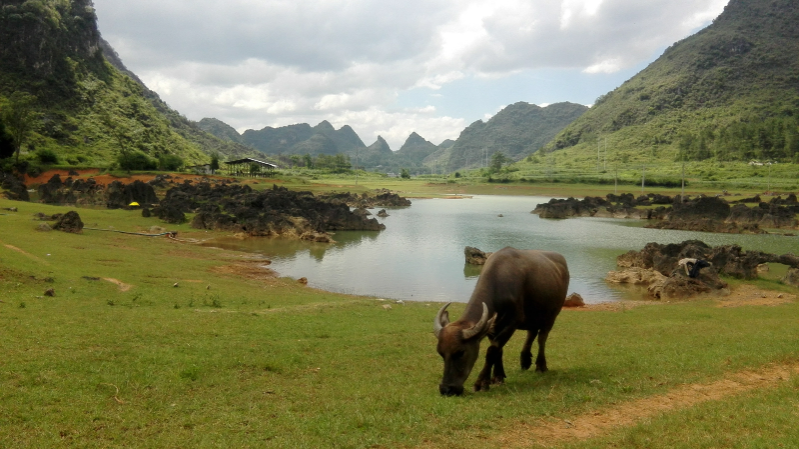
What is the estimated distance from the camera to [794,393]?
770 centimetres

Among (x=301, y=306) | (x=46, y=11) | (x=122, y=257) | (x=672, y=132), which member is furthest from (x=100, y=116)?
(x=672, y=132)

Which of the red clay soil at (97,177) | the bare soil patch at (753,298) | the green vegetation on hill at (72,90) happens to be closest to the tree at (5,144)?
the red clay soil at (97,177)

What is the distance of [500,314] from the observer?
895 cm

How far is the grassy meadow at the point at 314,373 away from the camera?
6465mm

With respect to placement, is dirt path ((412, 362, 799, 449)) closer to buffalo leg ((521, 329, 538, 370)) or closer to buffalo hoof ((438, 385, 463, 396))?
buffalo hoof ((438, 385, 463, 396))

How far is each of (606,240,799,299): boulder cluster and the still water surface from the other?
4.56 feet

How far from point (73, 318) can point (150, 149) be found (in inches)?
3886

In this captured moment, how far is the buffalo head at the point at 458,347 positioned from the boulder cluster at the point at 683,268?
18358mm

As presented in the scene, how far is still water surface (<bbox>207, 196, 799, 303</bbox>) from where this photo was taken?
2609 cm

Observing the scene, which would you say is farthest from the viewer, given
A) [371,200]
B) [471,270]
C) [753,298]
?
[371,200]

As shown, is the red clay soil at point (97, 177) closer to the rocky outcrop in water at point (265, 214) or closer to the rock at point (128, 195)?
the rock at point (128, 195)

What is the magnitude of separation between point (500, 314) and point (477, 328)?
1071mm

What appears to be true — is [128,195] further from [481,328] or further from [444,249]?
[481,328]

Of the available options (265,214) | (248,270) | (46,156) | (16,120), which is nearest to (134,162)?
(46,156)
